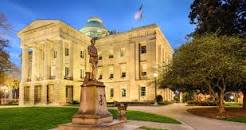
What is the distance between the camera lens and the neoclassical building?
159 feet

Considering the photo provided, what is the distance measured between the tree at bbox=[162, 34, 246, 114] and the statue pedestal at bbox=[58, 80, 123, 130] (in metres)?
13.7

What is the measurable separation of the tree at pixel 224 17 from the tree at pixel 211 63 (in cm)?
345

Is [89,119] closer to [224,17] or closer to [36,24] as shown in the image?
[224,17]

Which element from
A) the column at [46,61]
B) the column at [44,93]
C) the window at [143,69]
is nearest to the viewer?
the column at [44,93]

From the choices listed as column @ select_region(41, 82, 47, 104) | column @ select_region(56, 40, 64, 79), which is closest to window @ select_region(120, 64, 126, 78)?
column @ select_region(56, 40, 64, 79)

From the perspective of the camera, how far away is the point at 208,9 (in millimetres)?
30078

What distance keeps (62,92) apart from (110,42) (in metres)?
13.1

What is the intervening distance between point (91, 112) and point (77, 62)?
42.4 meters

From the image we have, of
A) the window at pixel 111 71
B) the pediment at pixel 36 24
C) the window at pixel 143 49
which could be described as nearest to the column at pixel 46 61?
the pediment at pixel 36 24

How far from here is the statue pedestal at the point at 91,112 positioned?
11.5 meters

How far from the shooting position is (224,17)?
2906 cm

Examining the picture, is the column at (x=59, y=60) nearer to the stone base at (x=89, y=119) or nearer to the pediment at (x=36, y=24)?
the pediment at (x=36, y=24)

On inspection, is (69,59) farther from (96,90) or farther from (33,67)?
(96,90)

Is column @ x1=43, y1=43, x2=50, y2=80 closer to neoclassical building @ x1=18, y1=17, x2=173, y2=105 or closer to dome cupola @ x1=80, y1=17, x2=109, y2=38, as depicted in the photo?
neoclassical building @ x1=18, y1=17, x2=173, y2=105
